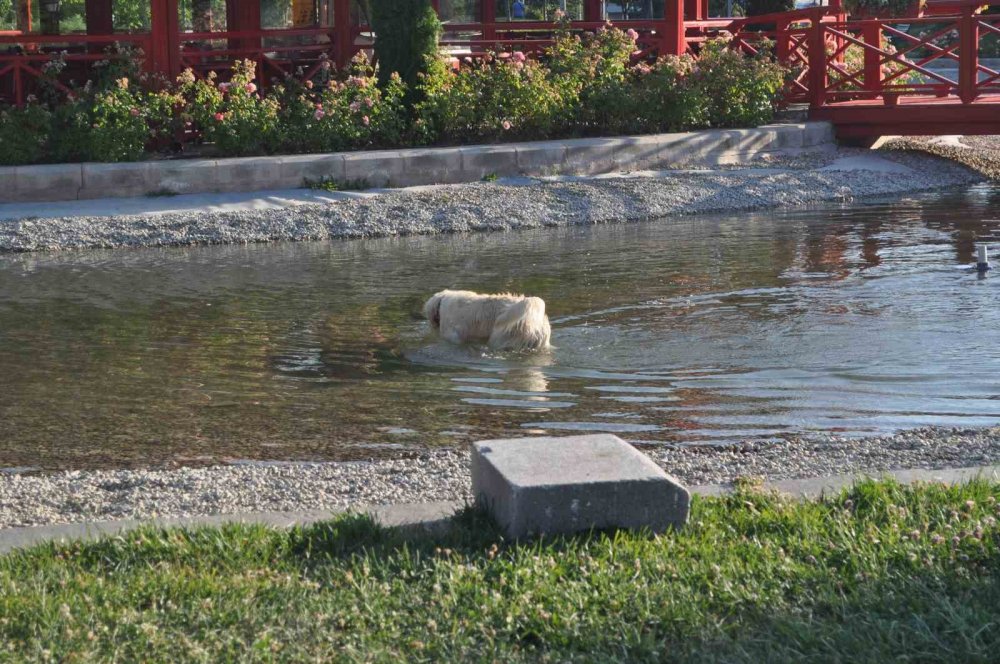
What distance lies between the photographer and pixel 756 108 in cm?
2011

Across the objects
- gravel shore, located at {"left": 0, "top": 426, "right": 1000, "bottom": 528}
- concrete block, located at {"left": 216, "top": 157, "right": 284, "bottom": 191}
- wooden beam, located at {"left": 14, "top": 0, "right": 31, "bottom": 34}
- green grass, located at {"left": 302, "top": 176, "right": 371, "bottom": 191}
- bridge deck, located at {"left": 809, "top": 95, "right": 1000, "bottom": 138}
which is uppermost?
wooden beam, located at {"left": 14, "top": 0, "right": 31, "bottom": 34}

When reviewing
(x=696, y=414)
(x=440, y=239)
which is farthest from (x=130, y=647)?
(x=440, y=239)

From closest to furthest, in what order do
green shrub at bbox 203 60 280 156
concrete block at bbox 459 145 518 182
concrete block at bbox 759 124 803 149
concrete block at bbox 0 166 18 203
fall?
concrete block at bbox 0 166 18 203
green shrub at bbox 203 60 280 156
concrete block at bbox 459 145 518 182
concrete block at bbox 759 124 803 149

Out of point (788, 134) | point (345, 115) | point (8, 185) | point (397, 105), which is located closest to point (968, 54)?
point (788, 134)

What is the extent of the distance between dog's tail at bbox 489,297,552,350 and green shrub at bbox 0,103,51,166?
9479 mm

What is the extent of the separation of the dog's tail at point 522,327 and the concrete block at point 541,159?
28.4ft

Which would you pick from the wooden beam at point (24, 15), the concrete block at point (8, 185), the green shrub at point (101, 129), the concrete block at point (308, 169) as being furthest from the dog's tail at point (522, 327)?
the wooden beam at point (24, 15)

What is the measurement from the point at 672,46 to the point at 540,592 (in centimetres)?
1767

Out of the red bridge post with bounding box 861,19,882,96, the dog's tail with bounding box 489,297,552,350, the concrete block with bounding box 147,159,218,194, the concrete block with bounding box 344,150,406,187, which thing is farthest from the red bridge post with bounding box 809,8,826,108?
the dog's tail with bounding box 489,297,552,350

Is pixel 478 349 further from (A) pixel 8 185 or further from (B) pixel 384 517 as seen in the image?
(A) pixel 8 185

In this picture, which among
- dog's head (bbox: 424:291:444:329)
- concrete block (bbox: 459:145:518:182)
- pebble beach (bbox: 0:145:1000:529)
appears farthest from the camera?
concrete block (bbox: 459:145:518:182)

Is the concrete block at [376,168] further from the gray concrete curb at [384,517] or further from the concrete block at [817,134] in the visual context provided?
the gray concrete curb at [384,517]

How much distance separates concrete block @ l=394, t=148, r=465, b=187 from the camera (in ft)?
56.0

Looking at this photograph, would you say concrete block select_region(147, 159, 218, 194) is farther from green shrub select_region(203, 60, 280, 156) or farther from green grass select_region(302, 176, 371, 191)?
green grass select_region(302, 176, 371, 191)
